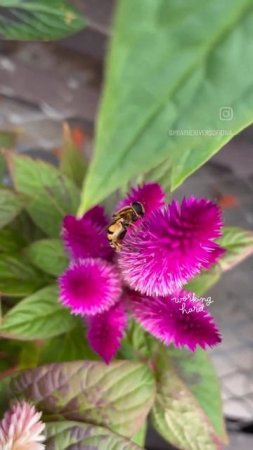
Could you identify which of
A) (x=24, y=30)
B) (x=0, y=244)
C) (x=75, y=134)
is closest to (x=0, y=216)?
(x=0, y=244)

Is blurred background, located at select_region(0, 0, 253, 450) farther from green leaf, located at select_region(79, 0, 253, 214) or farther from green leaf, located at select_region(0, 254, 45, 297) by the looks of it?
green leaf, located at select_region(79, 0, 253, 214)

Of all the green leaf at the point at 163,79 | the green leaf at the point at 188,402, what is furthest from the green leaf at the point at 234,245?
the green leaf at the point at 163,79

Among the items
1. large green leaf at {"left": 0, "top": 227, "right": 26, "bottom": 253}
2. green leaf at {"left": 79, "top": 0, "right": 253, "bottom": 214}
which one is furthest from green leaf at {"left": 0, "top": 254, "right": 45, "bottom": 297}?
green leaf at {"left": 79, "top": 0, "right": 253, "bottom": 214}

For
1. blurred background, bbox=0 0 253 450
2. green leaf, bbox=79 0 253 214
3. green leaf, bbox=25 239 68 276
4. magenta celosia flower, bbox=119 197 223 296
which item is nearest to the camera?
green leaf, bbox=79 0 253 214

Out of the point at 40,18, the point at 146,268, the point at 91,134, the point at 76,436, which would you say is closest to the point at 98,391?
the point at 76,436

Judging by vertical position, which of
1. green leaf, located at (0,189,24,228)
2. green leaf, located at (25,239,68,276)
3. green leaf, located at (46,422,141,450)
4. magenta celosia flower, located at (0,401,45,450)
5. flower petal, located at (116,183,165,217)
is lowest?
green leaf, located at (46,422,141,450)

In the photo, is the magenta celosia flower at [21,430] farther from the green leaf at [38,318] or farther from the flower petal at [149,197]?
the flower petal at [149,197]
